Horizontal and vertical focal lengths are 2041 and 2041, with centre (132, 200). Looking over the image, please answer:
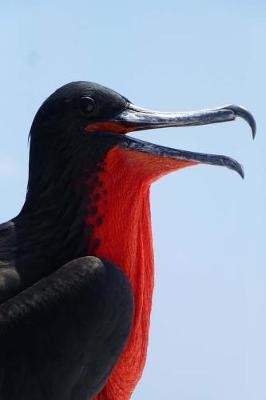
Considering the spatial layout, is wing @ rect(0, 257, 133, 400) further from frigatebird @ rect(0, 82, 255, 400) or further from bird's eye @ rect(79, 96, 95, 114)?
bird's eye @ rect(79, 96, 95, 114)

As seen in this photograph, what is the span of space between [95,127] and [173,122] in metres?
0.25

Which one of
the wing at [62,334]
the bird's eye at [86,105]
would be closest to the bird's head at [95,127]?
the bird's eye at [86,105]

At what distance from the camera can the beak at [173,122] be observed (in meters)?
6.49

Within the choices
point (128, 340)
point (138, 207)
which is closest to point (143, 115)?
point (138, 207)

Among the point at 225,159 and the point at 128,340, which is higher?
the point at 225,159

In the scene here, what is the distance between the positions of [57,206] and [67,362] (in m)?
0.56

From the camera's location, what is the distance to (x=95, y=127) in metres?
6.59

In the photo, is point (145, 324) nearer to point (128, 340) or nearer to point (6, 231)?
point (128, 340)

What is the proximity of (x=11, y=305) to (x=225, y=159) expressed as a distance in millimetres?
830

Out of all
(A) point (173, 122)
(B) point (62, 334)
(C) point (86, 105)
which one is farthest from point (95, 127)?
(B) point (62, 334)

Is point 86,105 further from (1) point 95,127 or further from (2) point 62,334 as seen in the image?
(2) point 62,334

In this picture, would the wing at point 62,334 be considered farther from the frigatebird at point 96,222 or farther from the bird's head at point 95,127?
the bird's head at point 95,127

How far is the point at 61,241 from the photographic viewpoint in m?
6.56

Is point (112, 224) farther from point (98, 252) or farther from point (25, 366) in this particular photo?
point (25, 366)
